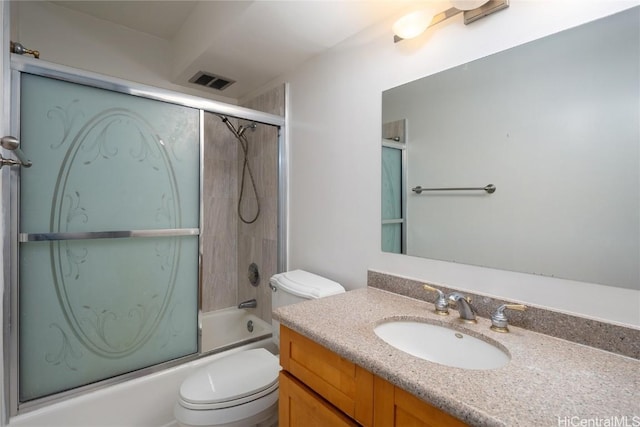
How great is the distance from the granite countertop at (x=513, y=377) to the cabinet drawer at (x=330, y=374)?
0.14ft

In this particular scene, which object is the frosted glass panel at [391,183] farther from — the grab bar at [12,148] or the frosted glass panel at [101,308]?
the grab bar at [12,148]

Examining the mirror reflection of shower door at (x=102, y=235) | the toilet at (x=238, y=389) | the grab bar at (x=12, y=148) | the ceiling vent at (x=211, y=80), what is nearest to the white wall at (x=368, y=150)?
the toilet at (x=238, y=389)

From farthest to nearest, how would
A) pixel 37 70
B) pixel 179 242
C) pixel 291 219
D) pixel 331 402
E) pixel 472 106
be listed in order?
pixel 291 219 < pixel 179 242 < pixel 37 70 < pixel 472 106 < pixel 331 402

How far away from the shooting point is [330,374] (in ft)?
2.82

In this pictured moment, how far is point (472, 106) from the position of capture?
1.12 meters

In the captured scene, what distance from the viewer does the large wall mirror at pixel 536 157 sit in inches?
31.4

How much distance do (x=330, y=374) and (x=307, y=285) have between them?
683mm

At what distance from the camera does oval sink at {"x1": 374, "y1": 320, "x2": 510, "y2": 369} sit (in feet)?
2.93

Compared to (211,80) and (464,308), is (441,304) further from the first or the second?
(211,80)

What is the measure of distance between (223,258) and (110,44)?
1.84 metres

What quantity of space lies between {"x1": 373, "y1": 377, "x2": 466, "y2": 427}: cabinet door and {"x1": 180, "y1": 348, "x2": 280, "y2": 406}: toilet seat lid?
2.39 feet

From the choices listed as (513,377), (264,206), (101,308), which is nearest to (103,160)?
(101,308)

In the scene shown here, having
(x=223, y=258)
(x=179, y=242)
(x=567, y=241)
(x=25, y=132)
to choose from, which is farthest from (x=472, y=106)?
(x=223, y=258)

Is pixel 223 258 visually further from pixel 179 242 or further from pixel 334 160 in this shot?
pixel 334 160
